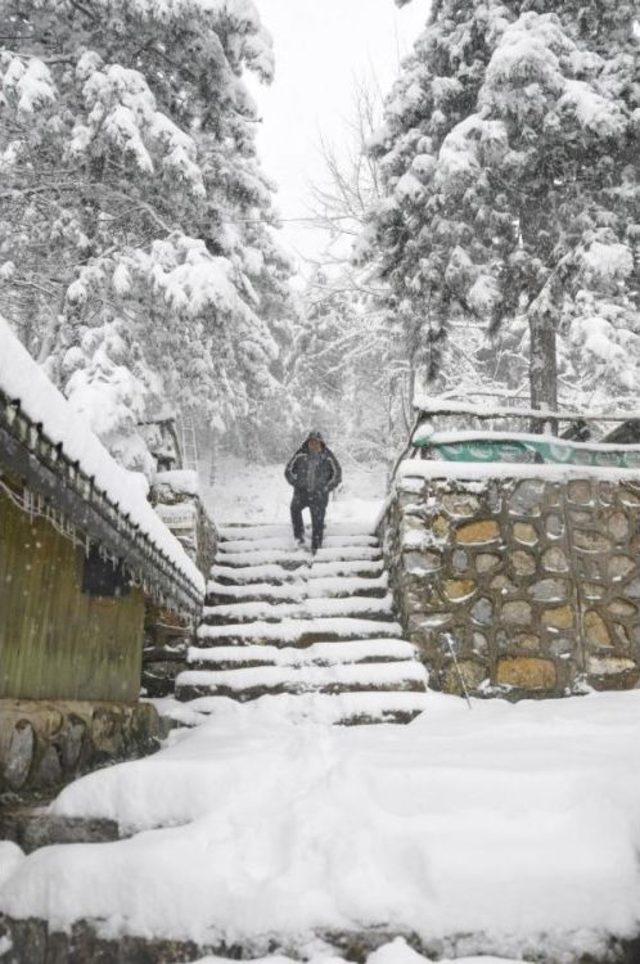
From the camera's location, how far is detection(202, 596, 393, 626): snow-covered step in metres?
6.79

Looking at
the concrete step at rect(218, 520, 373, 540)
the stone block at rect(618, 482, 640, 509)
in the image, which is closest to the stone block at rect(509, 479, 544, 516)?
the stone block at rect(618, 482, 640, 509)

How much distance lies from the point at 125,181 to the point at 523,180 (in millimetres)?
5915

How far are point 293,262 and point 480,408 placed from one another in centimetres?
769

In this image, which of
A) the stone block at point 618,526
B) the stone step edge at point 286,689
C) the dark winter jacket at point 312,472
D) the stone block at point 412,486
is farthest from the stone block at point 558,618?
the dark winter jacket at point 312,472

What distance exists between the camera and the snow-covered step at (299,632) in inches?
252

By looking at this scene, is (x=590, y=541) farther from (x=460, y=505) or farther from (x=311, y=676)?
(x=311, y=676)

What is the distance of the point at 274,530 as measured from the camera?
920 cm

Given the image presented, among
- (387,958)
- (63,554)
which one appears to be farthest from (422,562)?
(387,958)

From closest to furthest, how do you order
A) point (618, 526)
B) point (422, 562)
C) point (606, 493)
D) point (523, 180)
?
1. point (422, 562)
2. point (618, 526)
3. point (606, 493)
4. point (523, 180)

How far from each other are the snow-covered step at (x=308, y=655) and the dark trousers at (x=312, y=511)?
208 centimetres

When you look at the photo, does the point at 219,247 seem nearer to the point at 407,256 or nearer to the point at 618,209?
the point at 407,256

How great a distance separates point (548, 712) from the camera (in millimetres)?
5160

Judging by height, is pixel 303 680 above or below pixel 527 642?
below

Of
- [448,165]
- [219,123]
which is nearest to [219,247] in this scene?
[219,123]
